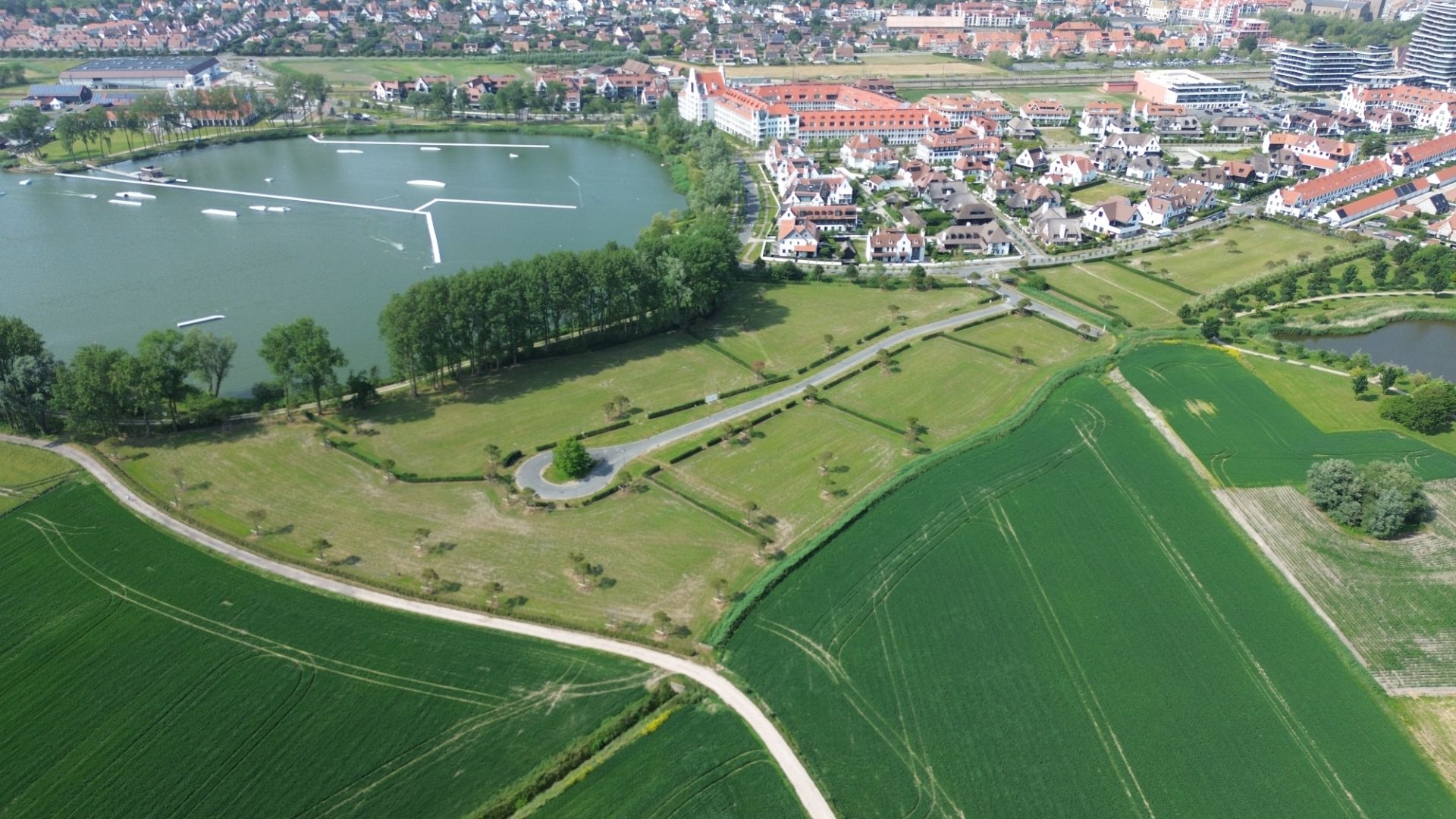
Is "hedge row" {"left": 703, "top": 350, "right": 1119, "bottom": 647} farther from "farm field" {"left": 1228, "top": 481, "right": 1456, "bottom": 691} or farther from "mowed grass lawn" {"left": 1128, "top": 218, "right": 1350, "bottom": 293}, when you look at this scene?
"mowed grass lawn" {"left": 1128, "top": 218, "right": 1350, "bottom": 293}

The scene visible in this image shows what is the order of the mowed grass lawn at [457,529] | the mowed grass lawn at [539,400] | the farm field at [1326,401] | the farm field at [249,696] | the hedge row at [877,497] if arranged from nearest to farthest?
1. the farm field at [249,696]
2. the hedge row at [877,497]
3. the mowed grass lawn at [457,529]
4. the mowed grass lawn at [539,400]
5. the farm field at [1326,401]

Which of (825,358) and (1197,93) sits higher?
(1197,93)

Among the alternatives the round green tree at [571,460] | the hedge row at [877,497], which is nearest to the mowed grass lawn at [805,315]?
the hedge row at [877,497]

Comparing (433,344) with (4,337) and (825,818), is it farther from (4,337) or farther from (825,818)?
(825,818)

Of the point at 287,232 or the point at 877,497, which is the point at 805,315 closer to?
the point at 877,497

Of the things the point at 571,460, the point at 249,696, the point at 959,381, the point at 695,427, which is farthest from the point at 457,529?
the point at 959,381

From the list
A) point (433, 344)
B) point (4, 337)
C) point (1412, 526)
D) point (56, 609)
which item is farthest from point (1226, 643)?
point (4, 337)

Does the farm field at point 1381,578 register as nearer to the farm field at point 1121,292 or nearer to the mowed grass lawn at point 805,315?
the farm field at point 1121,292
